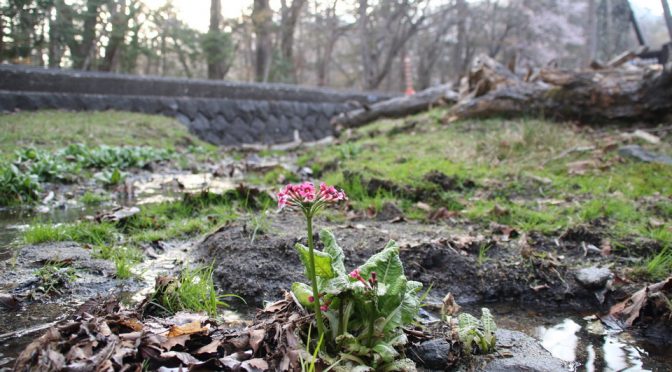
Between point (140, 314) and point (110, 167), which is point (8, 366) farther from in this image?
point (110, 167)

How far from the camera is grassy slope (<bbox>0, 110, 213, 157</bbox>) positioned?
657 centimetres

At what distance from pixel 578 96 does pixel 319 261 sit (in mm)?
6645

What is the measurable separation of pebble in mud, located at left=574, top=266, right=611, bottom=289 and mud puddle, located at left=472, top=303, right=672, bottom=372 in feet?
0.64

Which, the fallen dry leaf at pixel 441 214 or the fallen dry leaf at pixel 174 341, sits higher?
the fallen dry leaf at pixel 174 341

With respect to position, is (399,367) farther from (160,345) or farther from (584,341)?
(584,341)

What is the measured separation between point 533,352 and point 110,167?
557 centimetres

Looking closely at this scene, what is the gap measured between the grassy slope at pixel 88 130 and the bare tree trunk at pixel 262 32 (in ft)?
24.5

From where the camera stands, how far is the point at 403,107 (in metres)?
10.3

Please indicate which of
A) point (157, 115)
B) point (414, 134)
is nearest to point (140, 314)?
point (414, 134)

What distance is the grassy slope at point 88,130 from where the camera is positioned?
259 inches

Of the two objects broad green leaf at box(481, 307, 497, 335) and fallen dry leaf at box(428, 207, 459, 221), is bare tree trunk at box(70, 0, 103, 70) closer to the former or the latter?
fallen dry leaf at box(428, 207, 459, 221)

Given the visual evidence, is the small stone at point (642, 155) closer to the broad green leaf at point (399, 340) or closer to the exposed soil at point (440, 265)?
the exposed soil at point (440, 265)

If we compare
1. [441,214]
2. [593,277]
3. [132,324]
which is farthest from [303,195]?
[441,214]

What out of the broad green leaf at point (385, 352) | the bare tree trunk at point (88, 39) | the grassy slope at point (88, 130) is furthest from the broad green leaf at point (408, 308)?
the bare tree trunk at point (88, 39)
